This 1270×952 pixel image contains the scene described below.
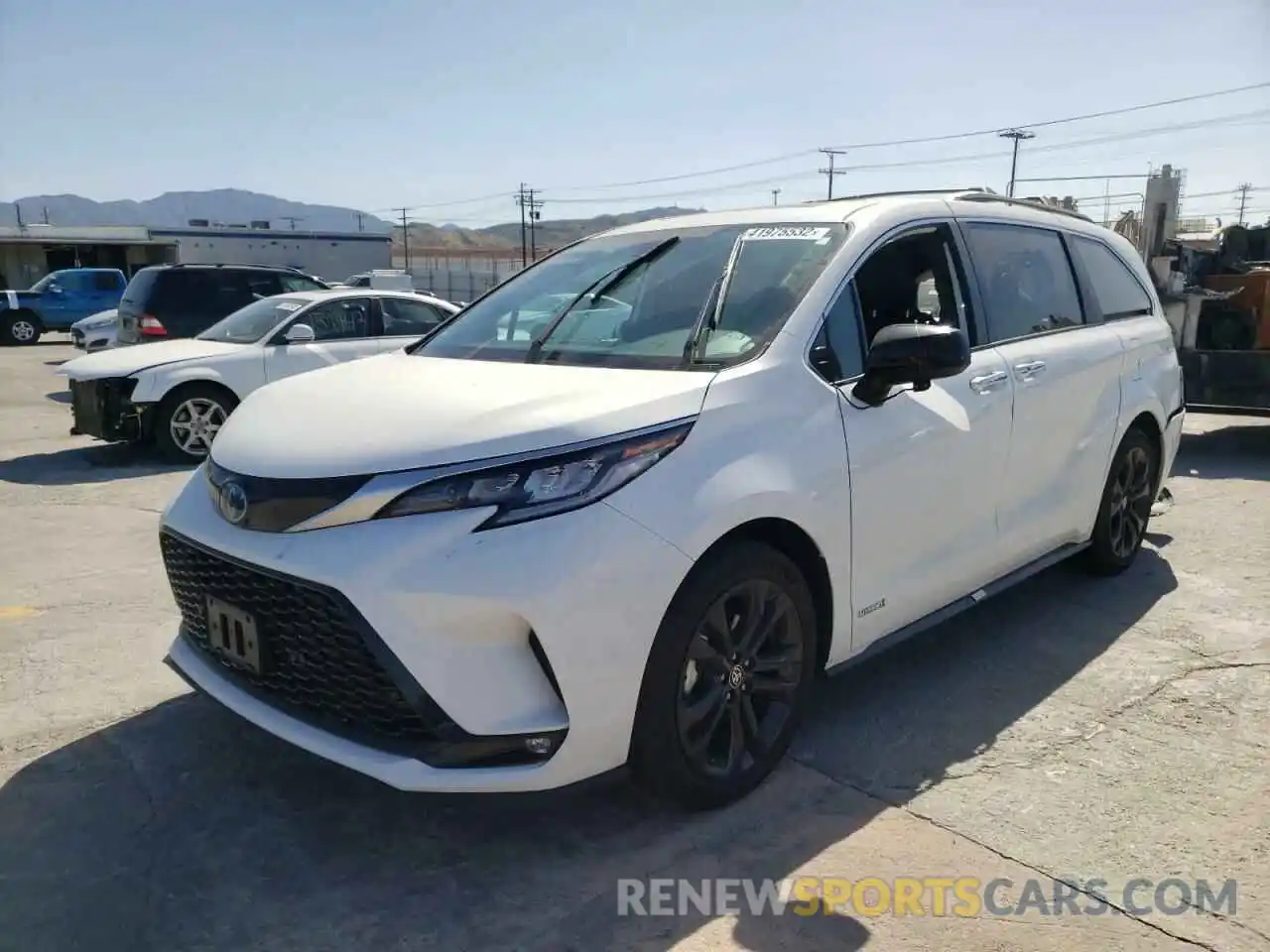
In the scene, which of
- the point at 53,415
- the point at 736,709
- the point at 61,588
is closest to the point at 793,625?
the point at 736,709

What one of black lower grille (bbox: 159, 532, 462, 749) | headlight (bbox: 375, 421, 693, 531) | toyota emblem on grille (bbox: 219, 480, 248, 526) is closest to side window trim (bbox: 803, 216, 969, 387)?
headlight (bbox: 375, 421, 693, 531)

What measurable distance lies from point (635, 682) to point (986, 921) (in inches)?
42.8

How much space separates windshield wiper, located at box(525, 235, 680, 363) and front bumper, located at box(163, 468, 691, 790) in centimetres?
120

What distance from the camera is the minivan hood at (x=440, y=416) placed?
2541mm

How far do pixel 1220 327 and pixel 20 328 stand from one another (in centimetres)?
2468

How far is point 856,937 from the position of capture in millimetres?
2443

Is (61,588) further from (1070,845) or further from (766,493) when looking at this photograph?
(1070,845)

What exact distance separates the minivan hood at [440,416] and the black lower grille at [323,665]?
0.32 metres

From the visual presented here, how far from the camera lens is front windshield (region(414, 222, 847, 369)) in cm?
318

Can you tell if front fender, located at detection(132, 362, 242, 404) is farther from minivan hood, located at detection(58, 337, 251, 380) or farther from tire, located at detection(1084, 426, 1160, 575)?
tire, located at detection(1084, 426, 1160, 575)

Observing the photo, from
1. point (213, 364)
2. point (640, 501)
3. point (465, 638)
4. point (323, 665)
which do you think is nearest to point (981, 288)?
point (640, 501)

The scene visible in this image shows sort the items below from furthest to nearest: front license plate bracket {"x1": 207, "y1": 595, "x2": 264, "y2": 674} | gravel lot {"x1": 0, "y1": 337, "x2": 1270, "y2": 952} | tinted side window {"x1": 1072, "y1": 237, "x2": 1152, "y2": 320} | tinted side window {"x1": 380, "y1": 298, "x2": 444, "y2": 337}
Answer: tinted side window {"x1": 380, "y1": 298, "x2": 444, "y2": 337}
tinted side window {"x1": 1072, "y1": 237, "x2": 1152, "y2": 320}
front license plate bracket {"x1": 207, "y1": 595, "x2": 264, "y2": 674}
gravel lot {"x1": 0, "y1": 337, "x2": 1270, "y2": 952}

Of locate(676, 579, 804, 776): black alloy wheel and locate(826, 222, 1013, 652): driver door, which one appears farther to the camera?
locate(826, 222, 1013, 652): driver door

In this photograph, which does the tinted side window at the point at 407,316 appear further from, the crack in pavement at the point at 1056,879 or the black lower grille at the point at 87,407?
the crack in pavement at the point at 1056,879
